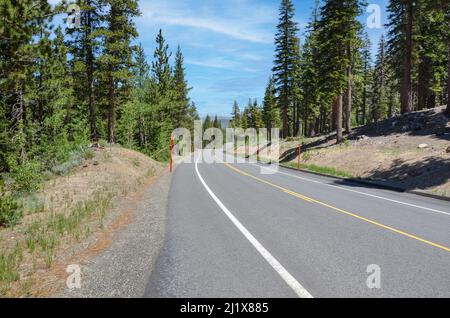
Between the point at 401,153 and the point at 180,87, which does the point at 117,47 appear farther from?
the point at 180,87

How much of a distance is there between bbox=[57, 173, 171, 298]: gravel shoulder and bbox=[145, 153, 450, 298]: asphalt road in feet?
0.80

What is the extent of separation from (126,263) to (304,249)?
337cm

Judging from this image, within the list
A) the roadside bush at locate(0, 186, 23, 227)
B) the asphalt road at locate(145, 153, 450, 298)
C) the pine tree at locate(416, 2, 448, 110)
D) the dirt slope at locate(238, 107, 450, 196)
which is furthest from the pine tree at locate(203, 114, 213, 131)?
the roadside bush at locate(0, 186, 23, 227)

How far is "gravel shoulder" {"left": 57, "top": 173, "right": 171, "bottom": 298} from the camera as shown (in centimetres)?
520

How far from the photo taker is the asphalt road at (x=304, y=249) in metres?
5.19

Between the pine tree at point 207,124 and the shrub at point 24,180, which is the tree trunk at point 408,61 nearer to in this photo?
the shrub at point 24,180

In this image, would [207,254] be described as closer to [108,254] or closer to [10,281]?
[108,254]

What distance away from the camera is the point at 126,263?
636 centimetres

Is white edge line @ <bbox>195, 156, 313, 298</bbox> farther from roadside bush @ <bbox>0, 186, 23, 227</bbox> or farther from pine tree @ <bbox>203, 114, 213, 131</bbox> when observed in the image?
pine tree @ <bbox>203, 114, 213, 131</bbox>

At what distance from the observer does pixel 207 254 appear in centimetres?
677

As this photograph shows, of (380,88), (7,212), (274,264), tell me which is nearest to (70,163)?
(7,212)

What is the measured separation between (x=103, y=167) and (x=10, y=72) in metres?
9.41

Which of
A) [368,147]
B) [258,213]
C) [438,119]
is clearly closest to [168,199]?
[258,213]

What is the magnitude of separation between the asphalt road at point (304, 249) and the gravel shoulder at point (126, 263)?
0.24m
